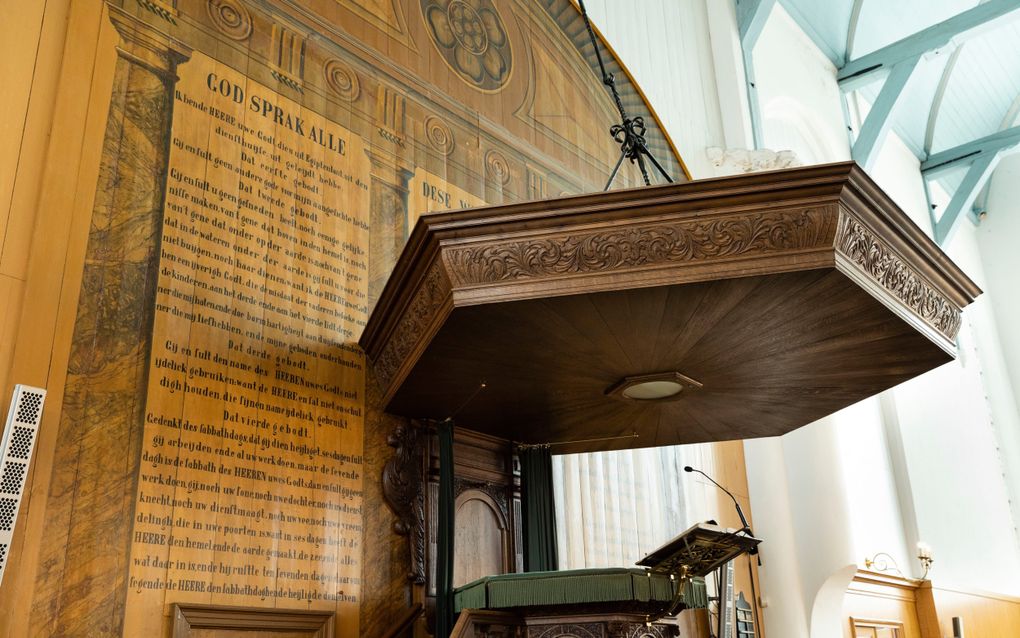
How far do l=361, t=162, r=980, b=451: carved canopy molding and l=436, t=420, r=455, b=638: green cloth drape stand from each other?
0.81ft

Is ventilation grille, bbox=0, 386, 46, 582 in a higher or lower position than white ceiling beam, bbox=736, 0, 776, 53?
lower

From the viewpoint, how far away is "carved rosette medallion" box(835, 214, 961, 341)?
387cm

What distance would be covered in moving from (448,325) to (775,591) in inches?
227

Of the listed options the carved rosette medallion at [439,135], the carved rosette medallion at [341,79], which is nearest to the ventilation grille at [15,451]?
the carved rosette medallion at [341,79]

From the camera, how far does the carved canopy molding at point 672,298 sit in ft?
12.5

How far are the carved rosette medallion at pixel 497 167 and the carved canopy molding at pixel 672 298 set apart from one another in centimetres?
192

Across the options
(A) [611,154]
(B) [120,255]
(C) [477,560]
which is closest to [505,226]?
(B) [120,255]

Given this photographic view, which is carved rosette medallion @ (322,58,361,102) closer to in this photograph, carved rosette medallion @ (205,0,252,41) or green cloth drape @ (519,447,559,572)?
carved rosette medallion @ (205,0,252,41)

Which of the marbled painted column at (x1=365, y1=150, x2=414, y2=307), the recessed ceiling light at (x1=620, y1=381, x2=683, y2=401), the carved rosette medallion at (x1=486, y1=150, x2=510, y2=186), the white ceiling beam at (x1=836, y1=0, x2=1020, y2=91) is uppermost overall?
the white ceiling beam at (x1=836, y1=0, x2=1020, y2=91)

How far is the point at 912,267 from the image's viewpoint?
4.30 meters

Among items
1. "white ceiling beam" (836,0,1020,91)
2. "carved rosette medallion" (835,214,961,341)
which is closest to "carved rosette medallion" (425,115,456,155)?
"carved rosette medallion" (835,214,961,341)

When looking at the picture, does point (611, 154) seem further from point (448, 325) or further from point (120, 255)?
point (120, 255)

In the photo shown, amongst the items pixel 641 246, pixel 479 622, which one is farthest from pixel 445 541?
pixel 641 246

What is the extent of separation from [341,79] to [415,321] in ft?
6.36
